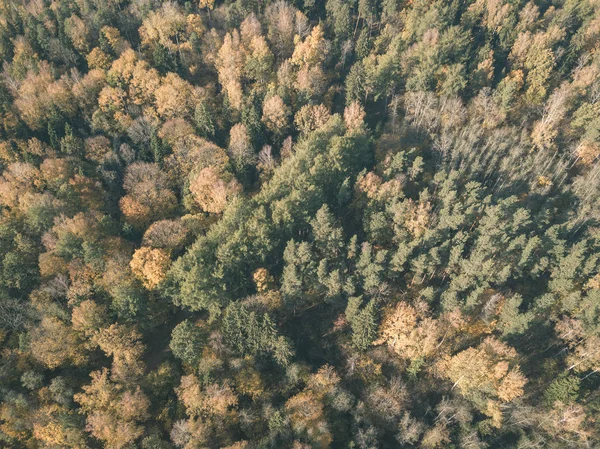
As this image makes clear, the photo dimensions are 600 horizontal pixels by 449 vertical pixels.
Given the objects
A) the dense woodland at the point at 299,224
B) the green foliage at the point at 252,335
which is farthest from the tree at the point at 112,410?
the green foliage at the point at 252,335

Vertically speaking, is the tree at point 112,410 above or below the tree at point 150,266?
below

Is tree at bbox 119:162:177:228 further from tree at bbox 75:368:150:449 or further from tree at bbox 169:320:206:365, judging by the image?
tree at bbox 75:368:150:449

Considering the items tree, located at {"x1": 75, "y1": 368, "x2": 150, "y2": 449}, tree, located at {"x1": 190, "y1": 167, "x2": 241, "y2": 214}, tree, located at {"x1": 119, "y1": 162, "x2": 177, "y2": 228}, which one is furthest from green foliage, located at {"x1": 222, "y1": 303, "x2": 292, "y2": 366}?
tree, located at {"x1": 119, "y1": 162, "x2": 177, "y2": 228}

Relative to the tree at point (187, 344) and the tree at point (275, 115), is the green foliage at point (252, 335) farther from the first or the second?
the tree at point (275, 115)

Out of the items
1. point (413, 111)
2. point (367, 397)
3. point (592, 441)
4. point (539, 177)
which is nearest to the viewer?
point (592, 441)

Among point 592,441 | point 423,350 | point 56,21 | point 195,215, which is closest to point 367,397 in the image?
point 423,350

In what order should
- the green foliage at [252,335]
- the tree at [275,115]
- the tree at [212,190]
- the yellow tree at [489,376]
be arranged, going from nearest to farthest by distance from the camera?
the yellow tree at [489,376], the green foliage at [252,335], the tree at [212,190], the tree at [275,115]

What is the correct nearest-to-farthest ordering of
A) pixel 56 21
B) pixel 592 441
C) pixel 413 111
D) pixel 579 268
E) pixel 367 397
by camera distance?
pixel 592 441
pixel 367 397
pixel 579 268
pixel 413 111
pixel 56 21

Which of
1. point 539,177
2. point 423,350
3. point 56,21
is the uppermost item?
point 56,21

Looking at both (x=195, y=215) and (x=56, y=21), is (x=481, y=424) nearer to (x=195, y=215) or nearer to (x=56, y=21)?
(x=195, y=215)
